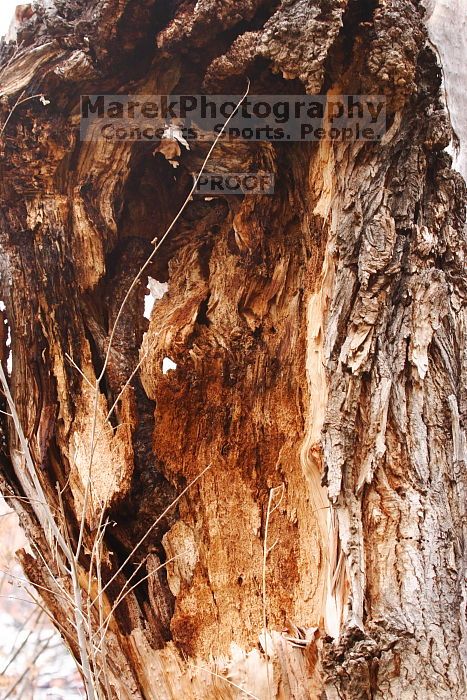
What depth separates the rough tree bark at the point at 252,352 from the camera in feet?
4.71

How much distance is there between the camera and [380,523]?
56.7 inches

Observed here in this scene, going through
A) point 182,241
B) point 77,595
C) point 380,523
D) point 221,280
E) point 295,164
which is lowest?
point 77,595

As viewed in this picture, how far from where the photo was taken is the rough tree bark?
144cm

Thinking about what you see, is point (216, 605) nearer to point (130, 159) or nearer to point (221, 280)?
point (221, 280)

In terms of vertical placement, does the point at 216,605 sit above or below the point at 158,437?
below

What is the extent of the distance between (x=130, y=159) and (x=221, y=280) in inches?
18.1

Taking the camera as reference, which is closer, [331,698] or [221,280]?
[331,698]

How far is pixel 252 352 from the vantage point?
1.86m

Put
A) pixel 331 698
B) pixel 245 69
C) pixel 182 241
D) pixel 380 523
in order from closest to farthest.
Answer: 1. pixel 331 698
2. pixel 380 523
3. pixel 245 69
4. pixel 182 241

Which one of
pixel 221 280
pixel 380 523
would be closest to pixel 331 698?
pixel 380 523

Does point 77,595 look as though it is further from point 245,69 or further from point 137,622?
point 245,69

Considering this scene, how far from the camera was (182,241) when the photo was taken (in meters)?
2.07

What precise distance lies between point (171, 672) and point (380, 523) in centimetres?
67

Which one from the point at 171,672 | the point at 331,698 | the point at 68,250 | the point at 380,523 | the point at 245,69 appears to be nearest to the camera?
the point at 331,698
